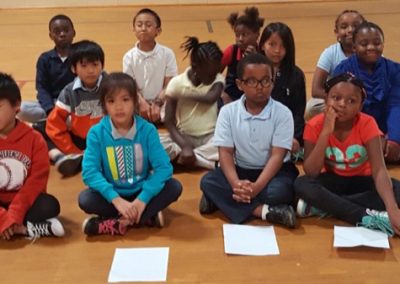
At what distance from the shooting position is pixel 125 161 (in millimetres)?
1982

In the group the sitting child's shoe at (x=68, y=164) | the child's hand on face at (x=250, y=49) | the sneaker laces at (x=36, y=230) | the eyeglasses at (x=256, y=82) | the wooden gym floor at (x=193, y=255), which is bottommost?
the wooden gym floor at (x=193, y=255)

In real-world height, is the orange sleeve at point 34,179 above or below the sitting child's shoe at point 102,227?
above

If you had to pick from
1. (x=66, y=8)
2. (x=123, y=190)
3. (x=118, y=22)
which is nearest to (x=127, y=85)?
(x=123, y=190)

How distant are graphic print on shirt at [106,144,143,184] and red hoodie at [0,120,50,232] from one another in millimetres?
238

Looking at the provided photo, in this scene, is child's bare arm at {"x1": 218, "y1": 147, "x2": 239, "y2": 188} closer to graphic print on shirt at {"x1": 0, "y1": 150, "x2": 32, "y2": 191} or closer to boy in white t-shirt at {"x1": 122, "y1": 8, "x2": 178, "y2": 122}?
graphic print on shirt at {"x1": 0, "y1": 150, "x2": 32, "y2": 191}

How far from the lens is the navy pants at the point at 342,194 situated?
6.44 ft

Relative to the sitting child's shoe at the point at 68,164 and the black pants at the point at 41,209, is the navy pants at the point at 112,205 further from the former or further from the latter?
the sitting child's shoe at the point at 68,164

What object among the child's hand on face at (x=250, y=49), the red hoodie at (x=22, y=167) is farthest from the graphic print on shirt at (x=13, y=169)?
the child's hand on face at (x=250, y=49)

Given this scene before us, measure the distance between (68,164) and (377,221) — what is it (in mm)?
1332

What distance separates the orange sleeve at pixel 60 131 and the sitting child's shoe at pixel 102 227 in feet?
2.12

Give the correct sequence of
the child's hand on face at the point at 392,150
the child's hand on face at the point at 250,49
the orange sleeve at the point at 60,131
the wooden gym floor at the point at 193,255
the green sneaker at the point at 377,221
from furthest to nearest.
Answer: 1. the child's hand on face at the point at 250,49
2. the orange sleeve at the point at 60,131
3. the child's hand on face at the point at 392,150
4. the green sneaker at the point at 377,221
5. the wooden gym floor at the point at 193,255

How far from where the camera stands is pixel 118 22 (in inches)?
212

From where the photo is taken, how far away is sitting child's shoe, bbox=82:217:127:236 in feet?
6.37

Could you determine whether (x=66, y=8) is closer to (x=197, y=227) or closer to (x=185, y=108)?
(x=185, y=108)
